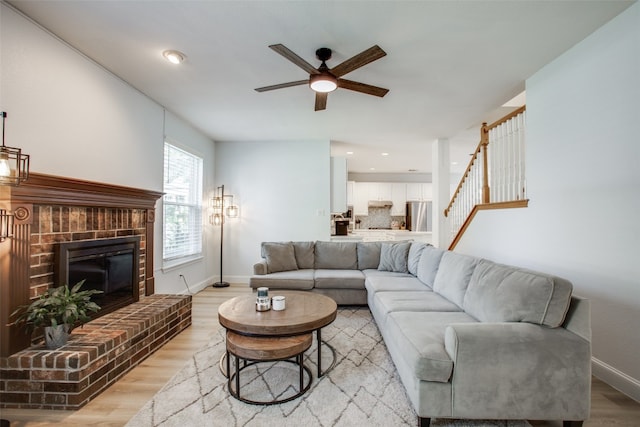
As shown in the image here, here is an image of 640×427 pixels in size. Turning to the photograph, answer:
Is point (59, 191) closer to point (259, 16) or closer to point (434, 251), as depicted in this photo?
point (259, 16)

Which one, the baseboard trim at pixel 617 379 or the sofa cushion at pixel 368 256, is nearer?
the baseboard trim at pixel 617 379

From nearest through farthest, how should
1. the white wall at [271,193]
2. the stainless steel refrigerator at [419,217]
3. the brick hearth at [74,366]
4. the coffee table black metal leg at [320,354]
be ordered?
the brick hearth at [74,366] < the coffee table black metal leg at [320,354] < the white wall at [271,193] < the stainless steel refrigerator at [419,217]

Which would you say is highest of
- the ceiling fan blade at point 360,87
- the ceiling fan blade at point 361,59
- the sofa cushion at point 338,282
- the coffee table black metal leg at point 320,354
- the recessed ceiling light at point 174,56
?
the recessed ceiling light at point 174,56

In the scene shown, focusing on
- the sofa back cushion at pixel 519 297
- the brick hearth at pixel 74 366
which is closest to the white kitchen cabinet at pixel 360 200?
the sofa back cushion at pixel 519 297

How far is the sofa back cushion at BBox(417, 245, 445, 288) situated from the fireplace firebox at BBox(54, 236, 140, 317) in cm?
324

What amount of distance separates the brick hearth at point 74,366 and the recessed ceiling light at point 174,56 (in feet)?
7.73

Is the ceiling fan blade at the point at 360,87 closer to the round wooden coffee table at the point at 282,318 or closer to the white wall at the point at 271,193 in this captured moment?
the round wooden coffee table at the point at 282,318

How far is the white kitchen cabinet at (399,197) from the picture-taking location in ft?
28.7

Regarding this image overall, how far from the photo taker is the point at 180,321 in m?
3.10

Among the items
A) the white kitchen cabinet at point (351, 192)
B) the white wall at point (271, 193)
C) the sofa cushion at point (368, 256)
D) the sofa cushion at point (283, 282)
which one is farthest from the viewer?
the white kitchen cabinet at point (351, 192)

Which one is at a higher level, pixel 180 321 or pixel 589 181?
pixel 589 181

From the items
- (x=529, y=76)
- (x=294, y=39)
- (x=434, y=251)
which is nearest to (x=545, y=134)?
(x=529, y=76)

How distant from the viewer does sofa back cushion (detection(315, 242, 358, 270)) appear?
14.3 ft

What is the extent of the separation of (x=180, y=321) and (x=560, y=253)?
3.77 m
